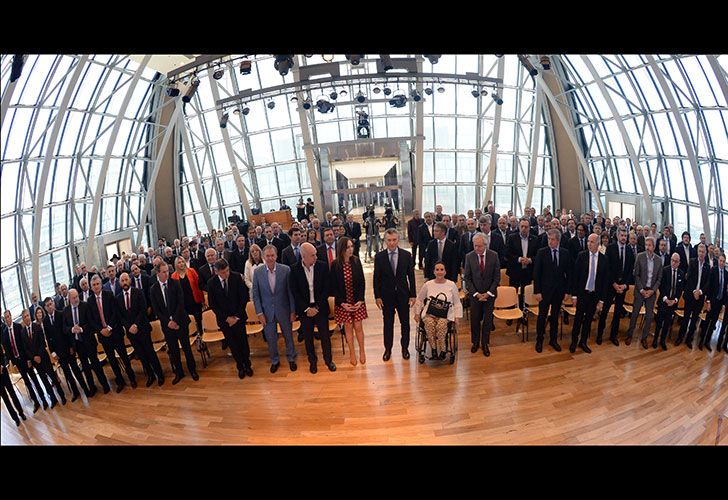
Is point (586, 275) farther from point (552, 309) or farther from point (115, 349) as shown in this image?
point (115, 349)

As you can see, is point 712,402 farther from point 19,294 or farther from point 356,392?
point 19,294

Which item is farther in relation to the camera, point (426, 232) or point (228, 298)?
point (426, 232)

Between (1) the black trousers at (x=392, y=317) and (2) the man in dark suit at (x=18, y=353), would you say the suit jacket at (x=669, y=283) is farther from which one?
(2) the man in dark suit at (x=18, y=353)

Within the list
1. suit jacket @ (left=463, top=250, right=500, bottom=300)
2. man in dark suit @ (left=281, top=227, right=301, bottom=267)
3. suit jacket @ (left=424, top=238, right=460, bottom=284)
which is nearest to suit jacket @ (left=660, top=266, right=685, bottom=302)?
suit jacket @ (left=463, top=250, right=500, bottom=300)

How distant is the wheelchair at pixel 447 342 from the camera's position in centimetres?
501

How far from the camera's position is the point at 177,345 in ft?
16.9

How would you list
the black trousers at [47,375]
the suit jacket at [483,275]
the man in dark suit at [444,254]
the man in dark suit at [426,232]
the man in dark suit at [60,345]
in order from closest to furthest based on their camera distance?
the black trousers at [47,375] → the man in dark suit at [60,345] → the suit jacket at [483,275] → the man in dark suit at [444,254] → the man in dark suit at [426,232]

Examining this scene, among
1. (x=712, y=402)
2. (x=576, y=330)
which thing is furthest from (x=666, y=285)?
(x=712, y=402)

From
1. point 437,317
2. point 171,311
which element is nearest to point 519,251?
point 437,317

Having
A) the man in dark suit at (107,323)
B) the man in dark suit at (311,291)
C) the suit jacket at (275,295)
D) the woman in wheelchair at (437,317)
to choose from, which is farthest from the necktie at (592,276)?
the man in dark suit at (107,323)

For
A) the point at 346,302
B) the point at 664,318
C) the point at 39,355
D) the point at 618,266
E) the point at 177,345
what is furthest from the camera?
the point at 618,266

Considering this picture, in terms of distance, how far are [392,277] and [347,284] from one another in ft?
1.93

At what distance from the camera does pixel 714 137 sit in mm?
10898

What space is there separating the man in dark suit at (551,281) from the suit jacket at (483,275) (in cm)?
63
